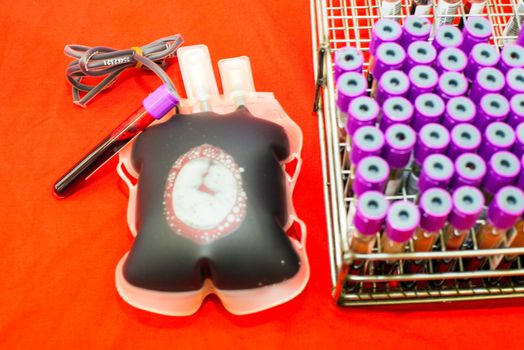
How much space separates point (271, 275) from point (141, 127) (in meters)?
0.26

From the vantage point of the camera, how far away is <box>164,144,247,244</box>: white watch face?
2.32 feet

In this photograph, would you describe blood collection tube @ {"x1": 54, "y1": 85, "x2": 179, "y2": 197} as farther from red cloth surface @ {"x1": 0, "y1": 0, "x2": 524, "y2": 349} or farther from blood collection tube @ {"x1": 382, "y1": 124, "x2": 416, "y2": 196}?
blood collection tube @ {"x1": 382, "y1": 124, "x2": 416, "y2": 196}

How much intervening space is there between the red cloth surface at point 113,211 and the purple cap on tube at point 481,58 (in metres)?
0.25

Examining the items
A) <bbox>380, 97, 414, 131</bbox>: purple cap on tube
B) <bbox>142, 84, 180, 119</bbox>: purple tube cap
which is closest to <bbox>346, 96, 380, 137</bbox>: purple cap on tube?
<bbox>380, 97, 414, 131</bbox>: purple cap on tube

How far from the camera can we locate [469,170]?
2.03ft

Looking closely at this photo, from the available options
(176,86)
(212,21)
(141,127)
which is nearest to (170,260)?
(141,127)

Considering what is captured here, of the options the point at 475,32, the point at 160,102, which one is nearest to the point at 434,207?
the point at 475,32

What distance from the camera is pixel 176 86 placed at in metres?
0.92

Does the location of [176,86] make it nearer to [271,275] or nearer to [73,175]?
[73,175]

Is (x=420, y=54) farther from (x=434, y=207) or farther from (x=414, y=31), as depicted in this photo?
(x=434, y=207)

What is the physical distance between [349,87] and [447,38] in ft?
0.46

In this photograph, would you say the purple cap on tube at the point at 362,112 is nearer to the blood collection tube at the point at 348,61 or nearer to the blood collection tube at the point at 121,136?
the blood collection tube at the point at 348,61

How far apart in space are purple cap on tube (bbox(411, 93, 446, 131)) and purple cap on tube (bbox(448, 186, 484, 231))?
85 mm

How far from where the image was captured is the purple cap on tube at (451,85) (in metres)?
0.67
